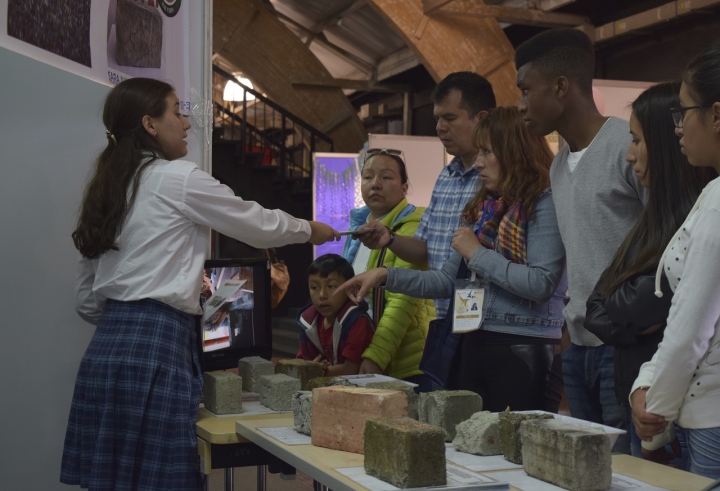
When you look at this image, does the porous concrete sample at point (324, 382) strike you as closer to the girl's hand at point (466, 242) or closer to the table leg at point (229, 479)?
the table leg at point (229, 479)

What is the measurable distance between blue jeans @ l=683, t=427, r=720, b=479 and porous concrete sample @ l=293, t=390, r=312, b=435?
0.79m

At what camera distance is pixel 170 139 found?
225 centimetres

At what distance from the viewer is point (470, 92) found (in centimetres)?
262

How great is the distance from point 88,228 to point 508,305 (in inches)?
45.9

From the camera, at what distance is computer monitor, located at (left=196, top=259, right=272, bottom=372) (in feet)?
8.13

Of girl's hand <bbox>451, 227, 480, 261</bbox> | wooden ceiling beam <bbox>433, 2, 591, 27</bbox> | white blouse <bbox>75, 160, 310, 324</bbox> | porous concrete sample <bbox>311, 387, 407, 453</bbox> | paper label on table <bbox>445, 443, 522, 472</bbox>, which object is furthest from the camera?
wooden ceiling beam <bbox>433, 2, 591, 27</bbox>

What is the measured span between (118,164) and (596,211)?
128cm

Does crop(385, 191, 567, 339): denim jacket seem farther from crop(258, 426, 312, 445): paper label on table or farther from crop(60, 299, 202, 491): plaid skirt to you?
crop(60, 299, 202, 491): plaid skirt

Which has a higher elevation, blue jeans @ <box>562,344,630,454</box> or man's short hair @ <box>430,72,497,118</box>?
man's short hair @ <box>430,72,497,118</box>

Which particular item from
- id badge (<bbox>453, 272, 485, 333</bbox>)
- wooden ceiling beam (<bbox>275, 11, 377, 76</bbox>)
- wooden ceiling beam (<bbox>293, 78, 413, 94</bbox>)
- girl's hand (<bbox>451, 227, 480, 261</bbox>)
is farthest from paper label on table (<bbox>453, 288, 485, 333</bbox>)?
wooden ceiling beam (<bbox>275, 11, 377, 76</bbox>)

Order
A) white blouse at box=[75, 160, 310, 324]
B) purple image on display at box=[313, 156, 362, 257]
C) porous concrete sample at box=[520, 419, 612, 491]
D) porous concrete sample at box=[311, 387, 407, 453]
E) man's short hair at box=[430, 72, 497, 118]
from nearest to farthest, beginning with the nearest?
porous concrete sample at box=[520, 419, 612, 491] → porous concrete sample at box=[311, 387, 407, 453] → white blouse at box=[75, 160, 310, 324] → man's short hair at box=[430, 72, 497, 118] → purple image on display at box=[313, 156, 362, 257]

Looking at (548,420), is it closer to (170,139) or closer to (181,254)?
(181,254)

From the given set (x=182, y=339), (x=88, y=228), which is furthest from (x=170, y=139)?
(x=182, y=339)

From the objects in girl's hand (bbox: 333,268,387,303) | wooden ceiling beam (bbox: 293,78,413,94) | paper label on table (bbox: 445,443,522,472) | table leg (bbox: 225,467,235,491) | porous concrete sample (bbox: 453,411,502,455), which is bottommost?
table leg (bbox: 225,467,235,491)
